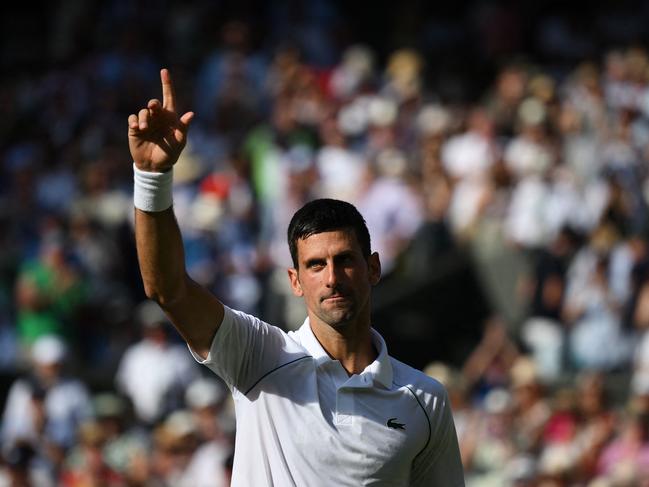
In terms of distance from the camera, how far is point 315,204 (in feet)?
15.3

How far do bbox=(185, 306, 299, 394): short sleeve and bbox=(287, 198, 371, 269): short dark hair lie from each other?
23 centimetres

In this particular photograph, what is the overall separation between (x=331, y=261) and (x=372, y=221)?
315 inches

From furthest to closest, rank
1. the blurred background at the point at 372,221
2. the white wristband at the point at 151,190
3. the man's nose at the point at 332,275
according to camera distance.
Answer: the blurred background at the point at 372,221 → the man's nose at the point at 332,275 → the white wristband at the point at 151,190

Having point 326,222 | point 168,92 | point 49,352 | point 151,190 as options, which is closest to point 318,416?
point 326,222

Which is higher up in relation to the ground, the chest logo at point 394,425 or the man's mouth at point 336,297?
the man's mouth at point 336,297

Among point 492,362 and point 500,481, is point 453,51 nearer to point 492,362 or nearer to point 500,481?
point 492,362

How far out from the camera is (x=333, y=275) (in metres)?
4.52

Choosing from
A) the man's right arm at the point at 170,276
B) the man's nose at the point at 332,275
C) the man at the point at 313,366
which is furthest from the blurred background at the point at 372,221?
the man's right arm at the point at 170,276

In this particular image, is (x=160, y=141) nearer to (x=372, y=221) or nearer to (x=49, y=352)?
(x=49, y=352)

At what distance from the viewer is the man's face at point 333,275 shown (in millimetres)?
4547

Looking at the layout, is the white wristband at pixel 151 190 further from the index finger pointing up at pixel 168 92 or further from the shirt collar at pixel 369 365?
the shirt collar at pixel 369 365

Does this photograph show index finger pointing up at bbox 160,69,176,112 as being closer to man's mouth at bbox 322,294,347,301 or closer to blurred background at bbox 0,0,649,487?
man's mouth at bbox 322,294,347,301

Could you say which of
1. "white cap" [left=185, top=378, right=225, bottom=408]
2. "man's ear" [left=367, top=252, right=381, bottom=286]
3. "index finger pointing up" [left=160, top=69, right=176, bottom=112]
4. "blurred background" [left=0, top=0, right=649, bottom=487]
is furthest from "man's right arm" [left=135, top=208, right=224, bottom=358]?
"white cap" [left=185, top=378, right=225, bottom=408]

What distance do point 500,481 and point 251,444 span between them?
5477 millimetres
